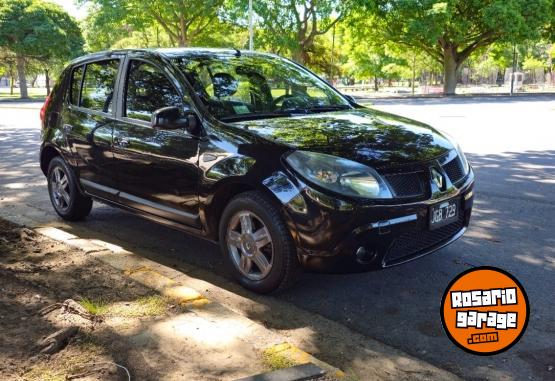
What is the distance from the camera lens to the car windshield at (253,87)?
4293 mm

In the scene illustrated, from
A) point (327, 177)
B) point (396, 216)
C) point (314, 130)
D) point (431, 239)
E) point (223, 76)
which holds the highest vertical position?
point (223, 76)

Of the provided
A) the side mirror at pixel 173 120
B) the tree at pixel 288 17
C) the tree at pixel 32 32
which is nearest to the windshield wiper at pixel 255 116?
the side mirror at pixel 173 120

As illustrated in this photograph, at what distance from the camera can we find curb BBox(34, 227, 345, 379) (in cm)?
279

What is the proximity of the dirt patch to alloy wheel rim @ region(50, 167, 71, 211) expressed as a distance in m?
1.23

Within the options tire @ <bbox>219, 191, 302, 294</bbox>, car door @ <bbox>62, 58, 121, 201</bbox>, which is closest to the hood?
tire @ <bbox>219, 191, 302, 294</bbox>

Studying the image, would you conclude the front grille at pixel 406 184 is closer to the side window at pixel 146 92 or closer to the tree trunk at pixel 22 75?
the side window at pixel 146 92

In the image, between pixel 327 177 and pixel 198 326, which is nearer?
pixel 198 326

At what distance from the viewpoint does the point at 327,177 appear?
11.2 feet

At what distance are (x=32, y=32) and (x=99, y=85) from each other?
4533 cm

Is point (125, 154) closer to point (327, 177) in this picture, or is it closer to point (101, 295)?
point (101, 295)

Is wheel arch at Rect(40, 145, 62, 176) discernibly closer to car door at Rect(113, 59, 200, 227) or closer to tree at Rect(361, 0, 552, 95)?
car door at Rect(113, 59, 200, 227)

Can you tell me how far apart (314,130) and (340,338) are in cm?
145

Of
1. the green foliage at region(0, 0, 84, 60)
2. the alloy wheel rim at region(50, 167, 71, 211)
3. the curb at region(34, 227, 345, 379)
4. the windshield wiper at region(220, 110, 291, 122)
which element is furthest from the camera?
the green foliage at region(0, 0, 84, 60)

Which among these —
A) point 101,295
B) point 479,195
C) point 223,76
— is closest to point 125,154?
point 223,76
